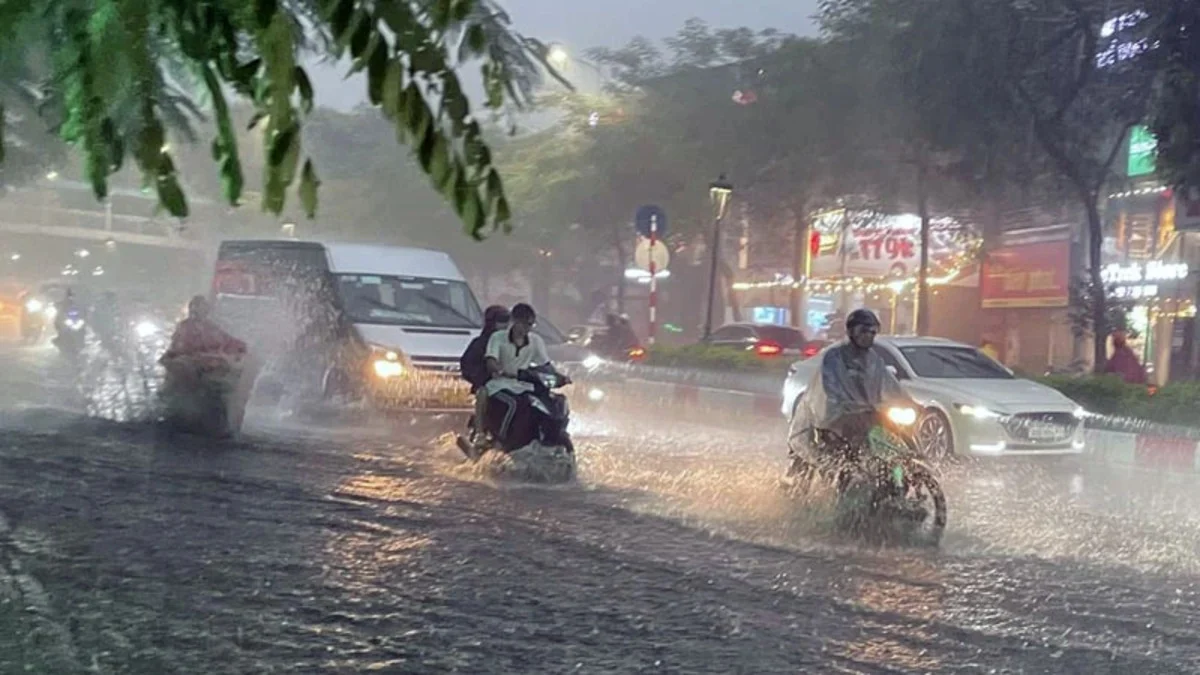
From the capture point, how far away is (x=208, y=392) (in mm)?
14758

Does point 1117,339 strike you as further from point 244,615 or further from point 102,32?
point 102,32

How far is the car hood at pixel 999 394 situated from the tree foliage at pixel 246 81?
12.4 m

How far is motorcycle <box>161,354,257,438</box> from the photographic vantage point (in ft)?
47.9

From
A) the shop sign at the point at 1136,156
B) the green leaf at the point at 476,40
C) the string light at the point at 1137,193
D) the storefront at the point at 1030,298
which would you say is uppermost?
the shop sign at the point at 1136,156

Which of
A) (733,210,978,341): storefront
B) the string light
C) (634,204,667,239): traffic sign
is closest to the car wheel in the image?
(634,204,667,239): traffic sign

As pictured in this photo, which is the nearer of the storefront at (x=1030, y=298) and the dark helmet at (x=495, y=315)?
the dark helmet at (x=495, y=315)

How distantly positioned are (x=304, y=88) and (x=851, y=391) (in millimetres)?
7492

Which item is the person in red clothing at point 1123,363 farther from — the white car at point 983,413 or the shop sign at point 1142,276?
the shop sign at point 1142,276

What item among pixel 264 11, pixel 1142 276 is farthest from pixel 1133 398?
pixel 264 11

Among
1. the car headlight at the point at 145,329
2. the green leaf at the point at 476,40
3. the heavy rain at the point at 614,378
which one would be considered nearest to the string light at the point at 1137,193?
the heavy rain at the point at 614,378

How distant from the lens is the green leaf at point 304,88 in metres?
2.48

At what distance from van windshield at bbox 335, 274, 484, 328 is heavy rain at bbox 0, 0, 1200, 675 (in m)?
0.05

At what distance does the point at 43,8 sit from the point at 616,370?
20821mm

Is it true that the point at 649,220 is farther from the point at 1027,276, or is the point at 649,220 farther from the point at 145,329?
the point at 145,329
